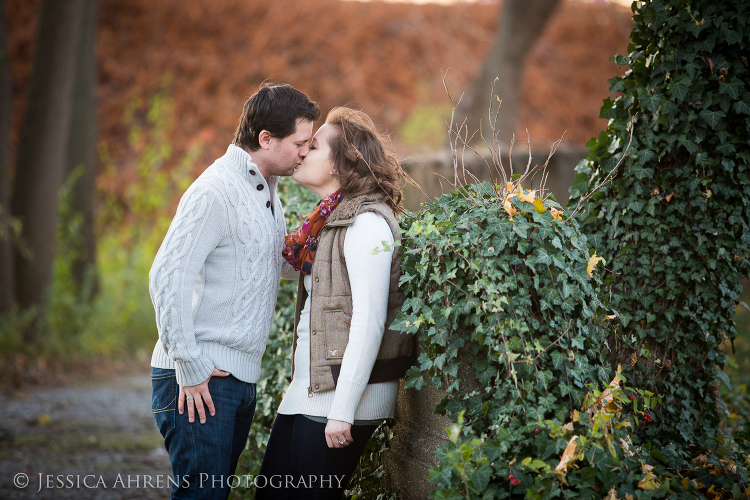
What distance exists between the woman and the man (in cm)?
A: 14

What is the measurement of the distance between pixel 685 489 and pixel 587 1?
13.9 m

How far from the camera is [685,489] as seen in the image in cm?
224

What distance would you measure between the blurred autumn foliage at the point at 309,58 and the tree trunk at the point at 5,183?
10.4ft

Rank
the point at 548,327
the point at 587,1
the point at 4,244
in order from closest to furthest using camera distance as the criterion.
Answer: the point at 548,327 < the point at 4,244 < the point at 587,1

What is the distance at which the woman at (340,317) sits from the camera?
2102 mm

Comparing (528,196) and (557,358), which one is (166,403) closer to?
(557,358)

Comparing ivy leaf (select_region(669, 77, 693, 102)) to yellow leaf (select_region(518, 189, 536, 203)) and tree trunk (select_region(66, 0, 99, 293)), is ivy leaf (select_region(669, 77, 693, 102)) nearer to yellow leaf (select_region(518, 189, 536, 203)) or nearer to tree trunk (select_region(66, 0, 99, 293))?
yellow leaf (select_region(518, 189, 536, 203))

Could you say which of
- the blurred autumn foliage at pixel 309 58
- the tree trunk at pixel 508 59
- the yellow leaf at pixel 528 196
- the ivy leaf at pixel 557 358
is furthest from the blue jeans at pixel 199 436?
the blurred autumn foliage at pixel 309 58

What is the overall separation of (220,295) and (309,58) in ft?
33.5

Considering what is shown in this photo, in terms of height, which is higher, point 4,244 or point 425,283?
point 425,283

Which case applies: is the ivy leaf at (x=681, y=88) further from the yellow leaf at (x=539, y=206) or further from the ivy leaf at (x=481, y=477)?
the ivy leaf at (x=481, y=477)

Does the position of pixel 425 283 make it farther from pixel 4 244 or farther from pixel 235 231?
pixel 4 244

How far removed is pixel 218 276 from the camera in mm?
2213

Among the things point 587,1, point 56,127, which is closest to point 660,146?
point 56,127
